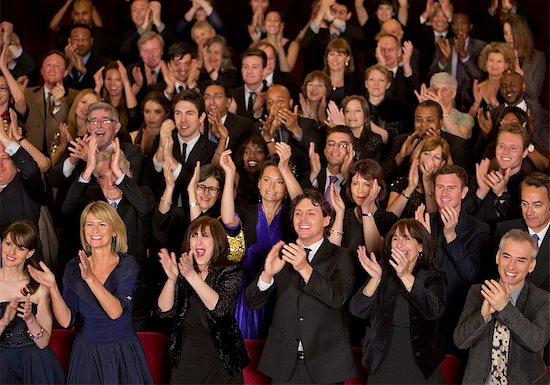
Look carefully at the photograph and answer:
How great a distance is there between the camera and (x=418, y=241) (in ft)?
16.8

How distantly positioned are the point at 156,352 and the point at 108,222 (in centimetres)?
69

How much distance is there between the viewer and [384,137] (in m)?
6.86

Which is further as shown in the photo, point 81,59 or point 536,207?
point 81,59

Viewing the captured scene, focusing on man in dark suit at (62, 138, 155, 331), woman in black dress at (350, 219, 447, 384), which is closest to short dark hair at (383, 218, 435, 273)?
woman in black dress at (350, 219, 447, 384)

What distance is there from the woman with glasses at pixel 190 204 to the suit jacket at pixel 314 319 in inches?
30.6

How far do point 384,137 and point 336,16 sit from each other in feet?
5.16

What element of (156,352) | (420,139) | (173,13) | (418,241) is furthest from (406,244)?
(173,13)

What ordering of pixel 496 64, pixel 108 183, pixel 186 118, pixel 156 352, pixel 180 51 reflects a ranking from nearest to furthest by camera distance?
pixel 156 352 < pixel 108 183 < pixel 186 118 < pixel 496 64 < pixel 180 51

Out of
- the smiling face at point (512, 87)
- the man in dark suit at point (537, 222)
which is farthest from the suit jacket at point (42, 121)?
the man in dark suit at point (537, 222)

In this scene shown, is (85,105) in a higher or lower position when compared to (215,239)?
higher

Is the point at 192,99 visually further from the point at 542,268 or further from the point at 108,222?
the point at 542,268

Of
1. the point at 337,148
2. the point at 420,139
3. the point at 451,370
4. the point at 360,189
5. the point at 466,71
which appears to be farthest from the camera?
the point at 466,71

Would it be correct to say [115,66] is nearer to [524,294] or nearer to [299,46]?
[299,46]

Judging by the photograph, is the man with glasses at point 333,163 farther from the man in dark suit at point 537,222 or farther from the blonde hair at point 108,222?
the blonde hair at point 108,222
